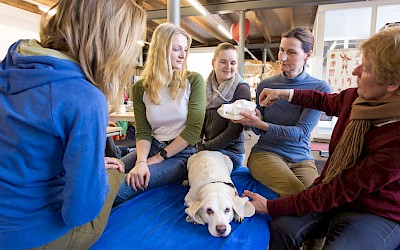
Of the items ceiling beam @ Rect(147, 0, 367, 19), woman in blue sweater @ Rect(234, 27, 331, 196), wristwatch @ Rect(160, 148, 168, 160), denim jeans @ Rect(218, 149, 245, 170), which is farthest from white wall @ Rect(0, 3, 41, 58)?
woman in blue sweater @ Rect(234, 27, 331, 196)

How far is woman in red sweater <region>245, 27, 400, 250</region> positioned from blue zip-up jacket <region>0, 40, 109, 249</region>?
885 mm

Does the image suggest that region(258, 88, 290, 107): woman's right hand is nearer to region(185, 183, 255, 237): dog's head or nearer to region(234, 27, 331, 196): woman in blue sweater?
region(234, 27, 331, 196): woman in blue sweater

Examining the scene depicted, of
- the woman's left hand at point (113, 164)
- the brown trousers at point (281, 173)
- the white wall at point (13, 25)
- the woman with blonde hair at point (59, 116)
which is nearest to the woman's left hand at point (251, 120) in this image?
the brown trousers at point (281, 173)

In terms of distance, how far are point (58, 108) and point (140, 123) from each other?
1121mm

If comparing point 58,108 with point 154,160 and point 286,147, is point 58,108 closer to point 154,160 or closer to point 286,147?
point 154,160

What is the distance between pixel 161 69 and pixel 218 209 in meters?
0.98

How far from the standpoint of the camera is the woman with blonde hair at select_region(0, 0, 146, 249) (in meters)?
0.81

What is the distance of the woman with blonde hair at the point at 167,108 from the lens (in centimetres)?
182

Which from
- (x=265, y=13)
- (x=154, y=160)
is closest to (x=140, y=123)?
(x=154, y=160)

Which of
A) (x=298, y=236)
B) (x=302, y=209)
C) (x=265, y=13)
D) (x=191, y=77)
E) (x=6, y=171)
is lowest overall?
(x=298, y=236)

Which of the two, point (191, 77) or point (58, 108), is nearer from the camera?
point (58, 108)

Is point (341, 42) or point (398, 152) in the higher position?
point (341, 42)

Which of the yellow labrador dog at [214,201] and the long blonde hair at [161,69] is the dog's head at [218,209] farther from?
the long blonde hair at [161,69]

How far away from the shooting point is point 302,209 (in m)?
1.28
